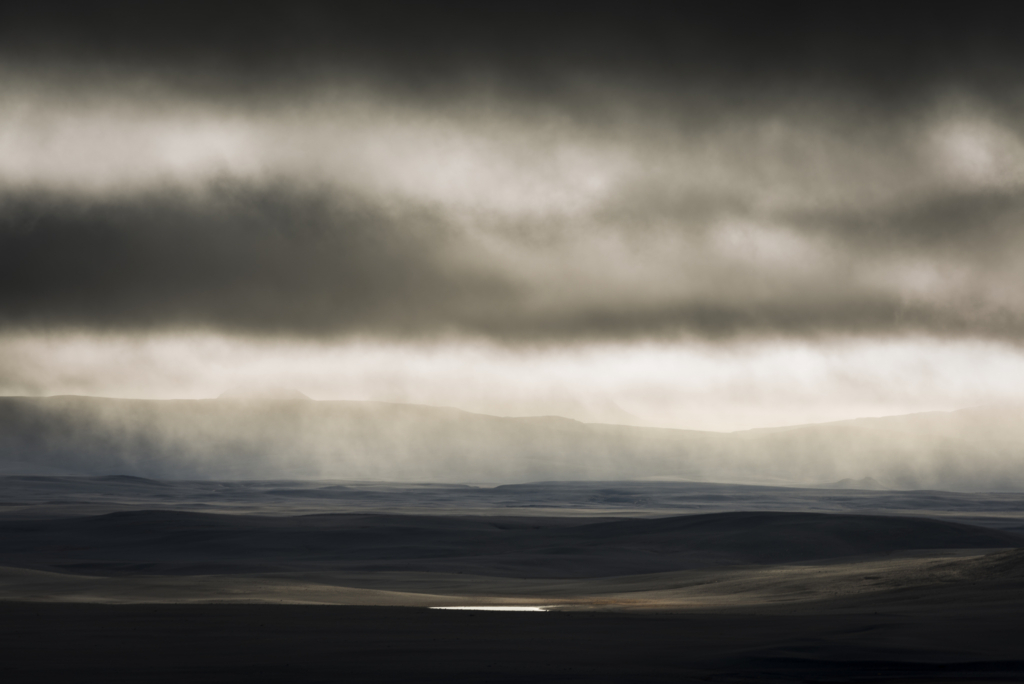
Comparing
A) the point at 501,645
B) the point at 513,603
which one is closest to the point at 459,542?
the point at 513,603

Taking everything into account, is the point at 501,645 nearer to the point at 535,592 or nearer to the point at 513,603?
the point at 513,603

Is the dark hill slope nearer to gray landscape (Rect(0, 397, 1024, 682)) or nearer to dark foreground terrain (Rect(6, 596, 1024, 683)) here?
gray landscape (Rect(0, 397, 1024, 682))

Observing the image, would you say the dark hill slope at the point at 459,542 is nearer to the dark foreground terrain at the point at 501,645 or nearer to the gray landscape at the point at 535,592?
the gray landscape at the point at 535,592

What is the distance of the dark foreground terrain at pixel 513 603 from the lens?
13633 millimetres

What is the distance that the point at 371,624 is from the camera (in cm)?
1775

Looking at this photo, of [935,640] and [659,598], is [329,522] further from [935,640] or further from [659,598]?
[935,640]

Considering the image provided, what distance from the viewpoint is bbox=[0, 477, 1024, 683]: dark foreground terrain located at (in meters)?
13.6

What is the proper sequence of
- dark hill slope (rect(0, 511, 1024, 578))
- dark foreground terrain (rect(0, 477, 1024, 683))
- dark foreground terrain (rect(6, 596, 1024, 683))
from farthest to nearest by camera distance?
dark hill slope (rect(0, 511, 1024, 578)) → dark foreground terrain (rect(0, 477, 1024, 683)) → dark foreground terrain (rect(6, 596, 1024, 683))

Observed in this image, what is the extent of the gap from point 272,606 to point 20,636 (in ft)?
16.3

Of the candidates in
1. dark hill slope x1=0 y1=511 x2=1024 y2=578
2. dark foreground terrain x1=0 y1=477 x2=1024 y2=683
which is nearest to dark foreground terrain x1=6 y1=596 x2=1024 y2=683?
dark foreground terrain x1=0 y1=477 x2=1024 y2=683

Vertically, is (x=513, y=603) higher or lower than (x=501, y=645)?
lower

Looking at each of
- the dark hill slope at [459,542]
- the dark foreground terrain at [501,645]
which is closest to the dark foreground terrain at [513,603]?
the dark foreground terrain at [501,645]

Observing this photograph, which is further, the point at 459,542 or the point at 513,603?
the point at 459,542

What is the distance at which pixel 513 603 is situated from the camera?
918 inches
